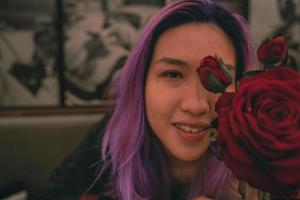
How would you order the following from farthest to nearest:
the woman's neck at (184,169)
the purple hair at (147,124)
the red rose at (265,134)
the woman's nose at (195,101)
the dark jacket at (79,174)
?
the dark jacket at (79,174) → the woman's neck at (184,169) → the purple hair at (147,124) → the woman's nose at (195,101) → the red rose at (265,134)

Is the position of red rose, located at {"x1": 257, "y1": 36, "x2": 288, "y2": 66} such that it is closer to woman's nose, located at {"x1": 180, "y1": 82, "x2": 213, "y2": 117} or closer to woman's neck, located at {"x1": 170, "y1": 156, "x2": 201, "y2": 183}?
woman's nose, located at {"x1": 180, "y1": 82, "x2": 213, "y2": 117}

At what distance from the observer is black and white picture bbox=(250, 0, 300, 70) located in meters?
1.65

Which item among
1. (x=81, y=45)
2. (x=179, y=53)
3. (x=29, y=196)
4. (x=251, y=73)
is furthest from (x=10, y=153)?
(x=251, y=73)

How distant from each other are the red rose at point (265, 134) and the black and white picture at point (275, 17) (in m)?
1.32

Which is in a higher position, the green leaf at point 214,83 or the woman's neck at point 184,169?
the green leaf at point 214,83

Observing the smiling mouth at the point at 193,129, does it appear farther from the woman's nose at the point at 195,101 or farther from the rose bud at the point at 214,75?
the rose bud at the point at 214,75

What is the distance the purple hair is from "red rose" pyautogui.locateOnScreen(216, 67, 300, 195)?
37 cm

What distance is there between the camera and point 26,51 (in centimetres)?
153

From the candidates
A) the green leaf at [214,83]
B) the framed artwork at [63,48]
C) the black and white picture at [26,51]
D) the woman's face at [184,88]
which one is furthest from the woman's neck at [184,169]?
the black and white picture at [26,51]

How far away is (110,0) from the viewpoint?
62.2 inches

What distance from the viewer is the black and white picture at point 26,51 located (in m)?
1.51

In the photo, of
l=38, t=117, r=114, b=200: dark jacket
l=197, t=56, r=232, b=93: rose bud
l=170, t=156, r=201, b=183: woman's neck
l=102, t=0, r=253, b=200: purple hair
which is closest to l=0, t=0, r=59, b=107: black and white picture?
l=38, t=117, r=114, b=200: dark jacket

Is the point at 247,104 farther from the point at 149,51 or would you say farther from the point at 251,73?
the point at 149,51

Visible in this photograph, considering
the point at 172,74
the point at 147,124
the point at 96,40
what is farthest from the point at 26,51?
the point at 172,74
